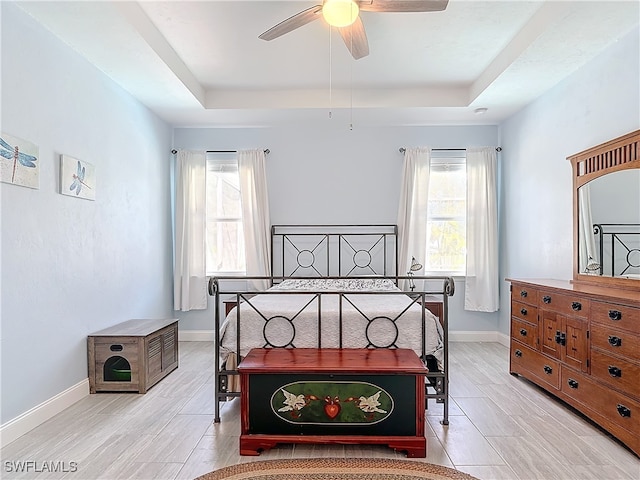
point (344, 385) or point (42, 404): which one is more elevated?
point (344, 385)

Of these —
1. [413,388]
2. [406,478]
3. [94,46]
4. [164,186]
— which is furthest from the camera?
[164,186]

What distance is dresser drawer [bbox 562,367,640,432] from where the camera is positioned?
2340 mm

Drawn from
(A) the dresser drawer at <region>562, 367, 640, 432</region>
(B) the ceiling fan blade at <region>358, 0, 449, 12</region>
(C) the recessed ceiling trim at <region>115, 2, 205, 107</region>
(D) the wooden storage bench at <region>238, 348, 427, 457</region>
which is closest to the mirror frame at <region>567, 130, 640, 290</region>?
(A) the dresser drawer at <region>562, 367, 640, 432</region>

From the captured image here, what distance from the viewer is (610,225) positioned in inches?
122

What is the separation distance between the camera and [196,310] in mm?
5301

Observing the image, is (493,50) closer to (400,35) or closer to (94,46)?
(400,35)

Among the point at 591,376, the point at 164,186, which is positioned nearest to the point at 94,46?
the point at 164,186

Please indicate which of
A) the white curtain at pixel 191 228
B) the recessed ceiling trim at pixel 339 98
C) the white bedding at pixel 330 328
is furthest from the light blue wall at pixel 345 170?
the white bedding at pixel 330 328

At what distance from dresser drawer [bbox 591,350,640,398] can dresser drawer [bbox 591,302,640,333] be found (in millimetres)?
193

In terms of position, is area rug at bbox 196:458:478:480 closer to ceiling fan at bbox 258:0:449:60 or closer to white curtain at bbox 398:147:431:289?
ceiling fan at bbox 258:0:449:60

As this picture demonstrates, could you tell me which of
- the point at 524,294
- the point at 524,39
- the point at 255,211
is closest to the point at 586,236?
the point at 524,294

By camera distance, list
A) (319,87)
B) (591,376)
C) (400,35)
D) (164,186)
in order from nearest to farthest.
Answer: (591,376) < (400,35) < (319,87) < (164,186)

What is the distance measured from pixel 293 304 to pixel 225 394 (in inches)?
30.2

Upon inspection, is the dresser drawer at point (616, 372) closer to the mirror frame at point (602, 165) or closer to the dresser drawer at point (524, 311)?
the mirror frame at point (602, 165)
